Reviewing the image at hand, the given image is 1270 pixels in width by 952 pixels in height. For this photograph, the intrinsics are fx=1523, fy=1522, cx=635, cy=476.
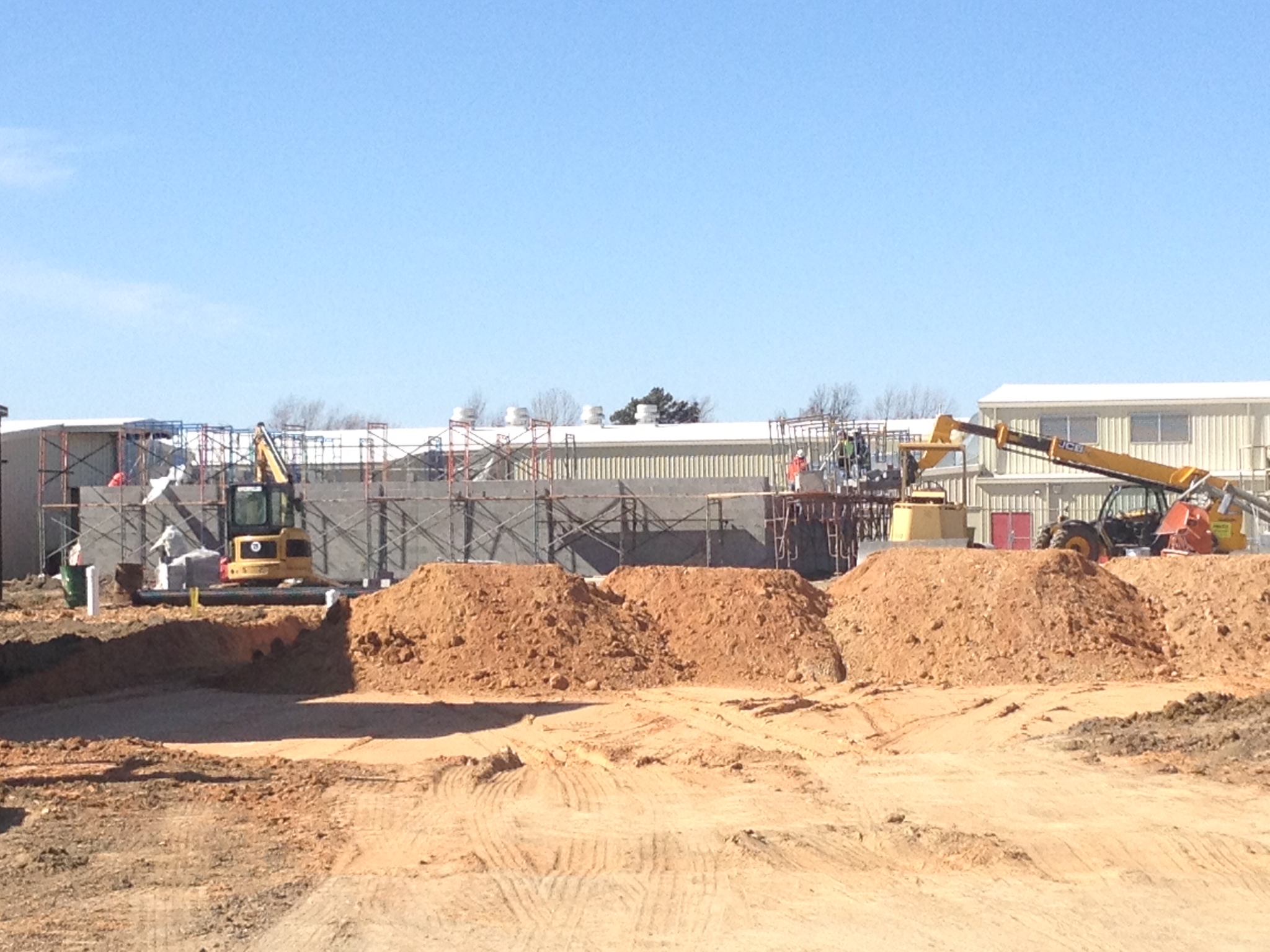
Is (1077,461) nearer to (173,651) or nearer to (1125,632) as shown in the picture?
(1125,632)

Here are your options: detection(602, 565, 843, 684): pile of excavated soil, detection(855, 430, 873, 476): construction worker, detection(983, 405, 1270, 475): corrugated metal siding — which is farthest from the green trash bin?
detection(983, 405, 1270, 475): corrugated metal siding

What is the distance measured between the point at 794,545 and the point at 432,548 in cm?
991

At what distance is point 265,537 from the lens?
32469 millimetres

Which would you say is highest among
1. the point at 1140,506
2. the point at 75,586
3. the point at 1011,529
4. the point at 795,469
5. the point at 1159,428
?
the point at 1159,428

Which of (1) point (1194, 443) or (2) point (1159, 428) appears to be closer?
(1) point (1194, 443)

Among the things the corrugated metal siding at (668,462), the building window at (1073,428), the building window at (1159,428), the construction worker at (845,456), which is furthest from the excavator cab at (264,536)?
the building window at (1159,428)

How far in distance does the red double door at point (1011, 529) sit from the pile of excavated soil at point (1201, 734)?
29647mm

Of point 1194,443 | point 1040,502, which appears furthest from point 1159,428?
point 1040,502

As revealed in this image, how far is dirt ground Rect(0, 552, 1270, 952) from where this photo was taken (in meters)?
8.19

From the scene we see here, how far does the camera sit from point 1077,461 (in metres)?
32.4

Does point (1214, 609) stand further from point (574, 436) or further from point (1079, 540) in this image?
point (574, 436)

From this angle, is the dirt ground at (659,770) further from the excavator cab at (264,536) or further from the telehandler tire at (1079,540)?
the telehandler tire at (1079,540)

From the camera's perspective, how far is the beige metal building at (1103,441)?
45594 mm

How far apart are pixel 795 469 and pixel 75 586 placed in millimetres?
18152
